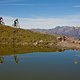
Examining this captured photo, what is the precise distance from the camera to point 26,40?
156 metres

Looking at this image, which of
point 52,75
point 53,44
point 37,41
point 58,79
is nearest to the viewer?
point 58,79

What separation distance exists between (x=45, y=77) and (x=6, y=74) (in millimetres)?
8775

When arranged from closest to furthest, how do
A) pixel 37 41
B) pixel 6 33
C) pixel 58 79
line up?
pixel 58 79
pixel 37 41
pixel 6 33

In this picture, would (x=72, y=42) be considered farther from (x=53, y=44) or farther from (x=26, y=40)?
(x=26, y=40)

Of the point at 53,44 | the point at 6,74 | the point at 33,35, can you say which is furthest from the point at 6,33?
the point at 6,74

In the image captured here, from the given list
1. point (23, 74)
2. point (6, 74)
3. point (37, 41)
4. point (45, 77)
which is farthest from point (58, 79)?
point (37, 41)

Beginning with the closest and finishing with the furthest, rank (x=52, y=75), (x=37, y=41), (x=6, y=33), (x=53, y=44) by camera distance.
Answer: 1. (x=52, y=75)
2. (x=53, y=44)
3. (x=37, y=41)
4. (x=6, y=33)

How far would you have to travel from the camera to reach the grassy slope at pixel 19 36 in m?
154

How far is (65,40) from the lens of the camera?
474 feet

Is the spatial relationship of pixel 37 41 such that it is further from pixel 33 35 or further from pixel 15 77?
pixel 15 77

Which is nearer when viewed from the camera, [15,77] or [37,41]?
[15,77]

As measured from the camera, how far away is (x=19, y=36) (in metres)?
164

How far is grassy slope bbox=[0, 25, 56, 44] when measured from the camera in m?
154

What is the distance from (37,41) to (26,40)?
8.52m
